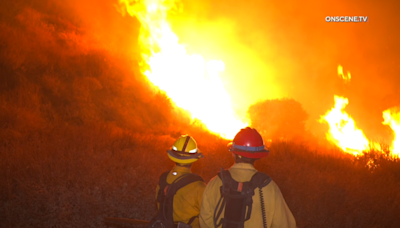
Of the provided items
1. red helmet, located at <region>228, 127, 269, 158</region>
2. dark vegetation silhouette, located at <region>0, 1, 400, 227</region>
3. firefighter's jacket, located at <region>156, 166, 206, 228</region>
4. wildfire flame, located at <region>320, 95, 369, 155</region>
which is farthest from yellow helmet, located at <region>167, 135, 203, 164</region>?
wildfire flame, located at <region>320, 95, 369, 155</region>

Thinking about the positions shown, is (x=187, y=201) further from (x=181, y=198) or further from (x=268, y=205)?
(x=268, y=205)

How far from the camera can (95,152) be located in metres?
7.82

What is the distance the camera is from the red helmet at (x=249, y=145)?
2.75 metres

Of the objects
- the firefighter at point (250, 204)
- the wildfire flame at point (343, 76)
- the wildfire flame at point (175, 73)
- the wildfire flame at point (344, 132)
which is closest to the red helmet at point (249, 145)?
the firefighter at point (250, 204)

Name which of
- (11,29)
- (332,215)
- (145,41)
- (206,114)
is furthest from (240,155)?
(145,41)

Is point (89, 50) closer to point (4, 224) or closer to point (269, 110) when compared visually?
point (4, 224)

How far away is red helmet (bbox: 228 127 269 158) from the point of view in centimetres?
275

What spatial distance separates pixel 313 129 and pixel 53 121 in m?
25.5

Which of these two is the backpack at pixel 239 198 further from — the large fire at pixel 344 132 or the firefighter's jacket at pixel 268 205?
the large fire at pixel 344 132

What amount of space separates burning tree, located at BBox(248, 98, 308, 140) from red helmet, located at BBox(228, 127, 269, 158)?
15.1 metres

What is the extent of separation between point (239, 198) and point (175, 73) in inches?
565

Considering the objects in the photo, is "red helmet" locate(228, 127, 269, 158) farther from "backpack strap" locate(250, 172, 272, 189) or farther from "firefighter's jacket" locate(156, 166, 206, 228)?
"firefighter's jacket" locate(156, 166, 206, 228)

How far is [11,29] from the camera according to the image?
11.4 m

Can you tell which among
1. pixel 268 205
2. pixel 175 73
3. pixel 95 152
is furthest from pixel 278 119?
pixel 268 205
